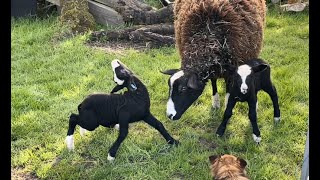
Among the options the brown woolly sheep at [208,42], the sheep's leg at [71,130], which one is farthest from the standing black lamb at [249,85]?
the sheep's leg at [71,130]

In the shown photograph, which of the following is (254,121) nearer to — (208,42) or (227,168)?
(208,42)

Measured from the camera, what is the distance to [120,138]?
179 inches

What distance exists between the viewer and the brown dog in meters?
3.74

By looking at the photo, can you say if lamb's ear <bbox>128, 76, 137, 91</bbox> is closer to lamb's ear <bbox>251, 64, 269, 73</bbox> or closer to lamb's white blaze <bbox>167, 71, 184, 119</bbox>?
lamb's white blaze <bbox>167, 71, 184, 119</bbox>

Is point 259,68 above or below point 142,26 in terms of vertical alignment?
above

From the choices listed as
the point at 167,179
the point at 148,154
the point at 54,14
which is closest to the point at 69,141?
the point at 148,154

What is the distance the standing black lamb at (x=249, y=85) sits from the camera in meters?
4.56

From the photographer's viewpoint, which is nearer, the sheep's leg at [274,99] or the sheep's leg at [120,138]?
the sheep's leg at [120,138]

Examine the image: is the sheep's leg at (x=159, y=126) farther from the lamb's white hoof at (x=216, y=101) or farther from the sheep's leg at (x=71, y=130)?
the lamb's white hoof at (x=216, y=101)

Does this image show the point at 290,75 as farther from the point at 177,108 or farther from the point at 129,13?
the point at 129,13

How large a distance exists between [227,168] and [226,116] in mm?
1178

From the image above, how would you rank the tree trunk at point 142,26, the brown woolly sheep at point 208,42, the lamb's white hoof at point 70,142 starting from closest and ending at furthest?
1. the brown woolly sheep at point 208,42
2. the lamb's white hoof at point 70,142
3. the tree trunk at point 142,26

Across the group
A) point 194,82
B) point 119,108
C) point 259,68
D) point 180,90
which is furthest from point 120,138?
point 259,68

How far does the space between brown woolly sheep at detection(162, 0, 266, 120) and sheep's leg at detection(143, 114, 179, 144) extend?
0.18 metres
